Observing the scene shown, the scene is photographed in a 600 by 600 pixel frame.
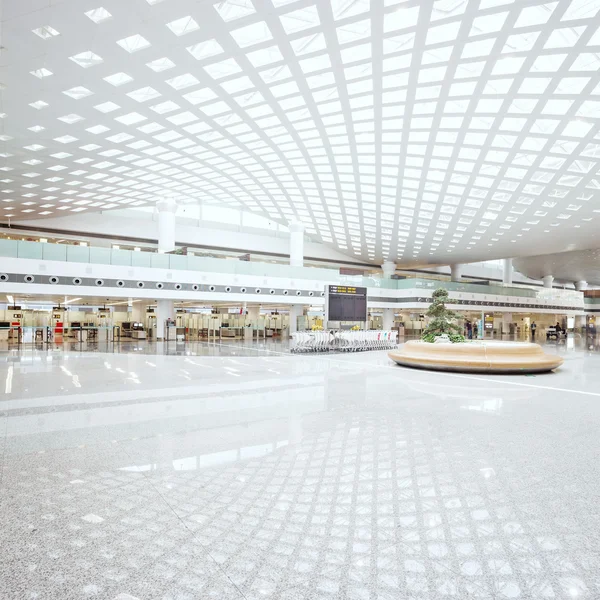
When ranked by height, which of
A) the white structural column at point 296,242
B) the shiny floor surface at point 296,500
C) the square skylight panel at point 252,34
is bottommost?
the shiny floor surface at point 296,500

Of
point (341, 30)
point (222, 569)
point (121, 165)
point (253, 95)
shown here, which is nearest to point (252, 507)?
point (222, 569)

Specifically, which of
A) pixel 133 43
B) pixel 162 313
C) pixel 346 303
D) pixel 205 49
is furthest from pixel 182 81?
pixel 162 313

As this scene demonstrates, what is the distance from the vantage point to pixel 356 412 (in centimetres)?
834

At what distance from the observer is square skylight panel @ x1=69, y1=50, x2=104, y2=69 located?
14.4m

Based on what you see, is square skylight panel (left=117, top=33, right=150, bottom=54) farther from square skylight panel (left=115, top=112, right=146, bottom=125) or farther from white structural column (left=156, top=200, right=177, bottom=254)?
Answer: white structural column (left=156, top=200, right=177, bottom=254)

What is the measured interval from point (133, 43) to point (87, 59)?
187 centimetres

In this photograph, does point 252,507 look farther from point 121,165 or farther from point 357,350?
point 121,165

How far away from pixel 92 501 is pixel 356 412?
Answer: 17.2ft

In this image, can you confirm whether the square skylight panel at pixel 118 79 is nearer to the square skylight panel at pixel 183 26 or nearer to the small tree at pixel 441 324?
the square skylight panel at pixel 183 26

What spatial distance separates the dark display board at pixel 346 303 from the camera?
26.2 m

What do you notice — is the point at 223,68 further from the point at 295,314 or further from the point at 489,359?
the point at 295,314

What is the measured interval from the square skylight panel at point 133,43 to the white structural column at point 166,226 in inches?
959

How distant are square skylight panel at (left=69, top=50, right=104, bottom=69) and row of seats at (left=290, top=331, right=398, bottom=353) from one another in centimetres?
1540

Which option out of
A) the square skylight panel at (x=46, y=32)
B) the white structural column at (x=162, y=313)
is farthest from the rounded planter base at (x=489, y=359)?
the white structural column at (x=162, y=313)
